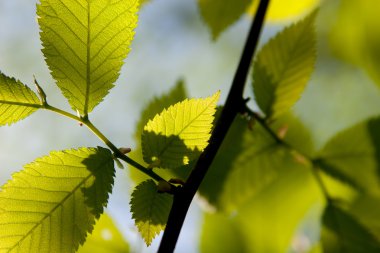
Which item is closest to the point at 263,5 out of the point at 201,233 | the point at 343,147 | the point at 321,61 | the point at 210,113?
the point at 210,113

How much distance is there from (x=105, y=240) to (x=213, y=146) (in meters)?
0.64

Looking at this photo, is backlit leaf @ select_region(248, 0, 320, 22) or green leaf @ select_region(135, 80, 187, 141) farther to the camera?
backlit leaf @ select_region(248, 0, 320, 22)

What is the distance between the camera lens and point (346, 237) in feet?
3.51

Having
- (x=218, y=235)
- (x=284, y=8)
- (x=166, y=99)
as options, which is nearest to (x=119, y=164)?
(x=166, y=99)

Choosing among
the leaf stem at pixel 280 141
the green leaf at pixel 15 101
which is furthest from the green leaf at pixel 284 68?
the green leaf at pixel 15 101

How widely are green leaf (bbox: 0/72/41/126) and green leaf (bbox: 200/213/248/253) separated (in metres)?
0.87

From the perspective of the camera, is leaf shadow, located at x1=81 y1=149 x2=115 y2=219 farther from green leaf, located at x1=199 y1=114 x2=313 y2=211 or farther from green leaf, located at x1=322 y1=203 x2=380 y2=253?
green leaf, located at x1=322 y1=203 x2=380 y2=253

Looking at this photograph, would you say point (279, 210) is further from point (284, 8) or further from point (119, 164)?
point (119, 164)

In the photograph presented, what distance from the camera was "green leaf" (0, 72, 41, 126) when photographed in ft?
2.23

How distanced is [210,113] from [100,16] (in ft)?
0.65

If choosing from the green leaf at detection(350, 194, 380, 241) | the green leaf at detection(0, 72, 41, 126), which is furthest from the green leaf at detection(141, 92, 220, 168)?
the green leaf at detection(350, 194, 380, 241)

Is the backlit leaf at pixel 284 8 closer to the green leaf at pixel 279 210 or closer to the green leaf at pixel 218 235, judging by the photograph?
the green leaf at pixel 279 210

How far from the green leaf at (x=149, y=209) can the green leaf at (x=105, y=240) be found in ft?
1.88

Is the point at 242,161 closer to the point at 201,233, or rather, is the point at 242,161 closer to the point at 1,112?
the point at 201,233
